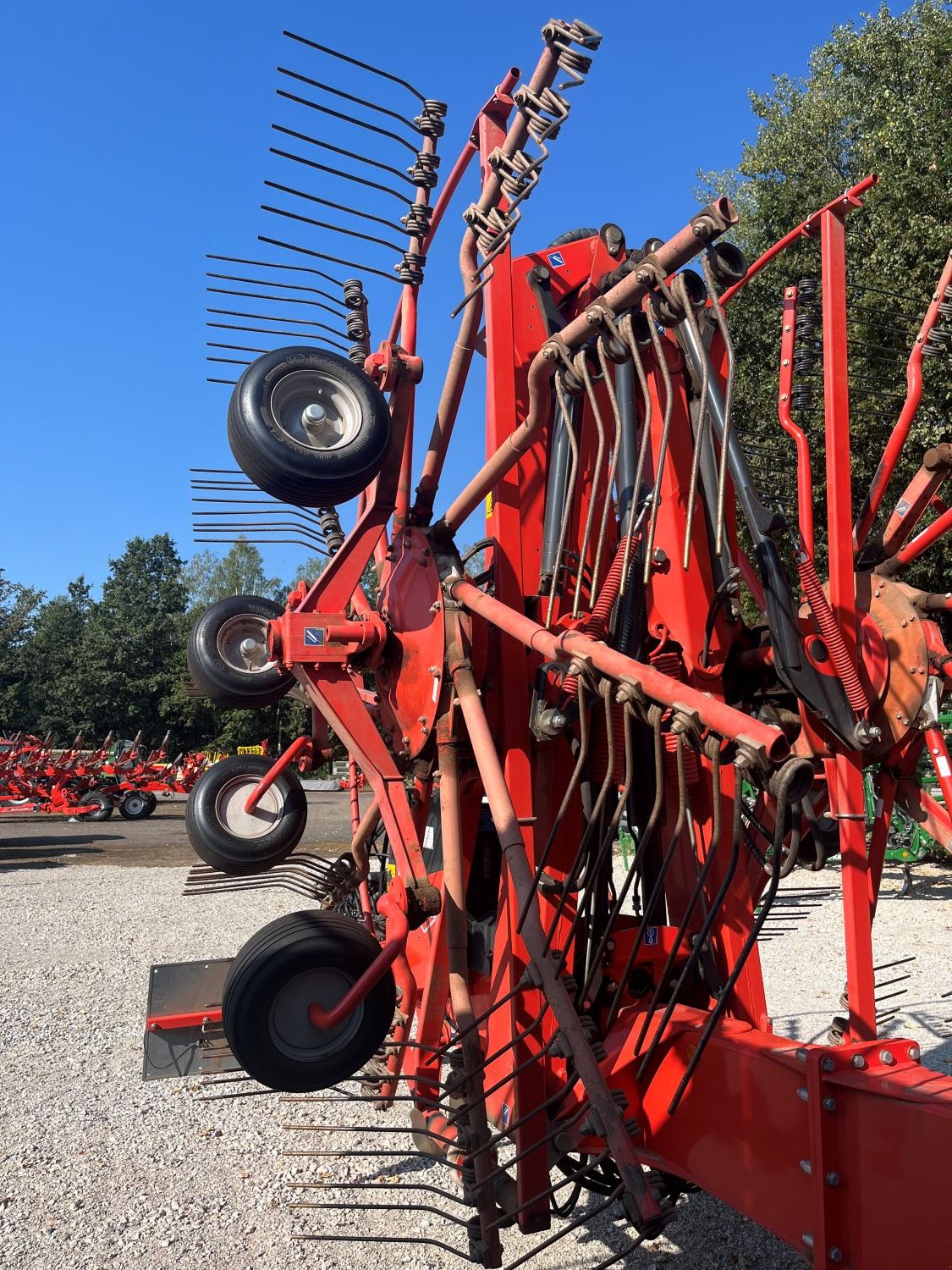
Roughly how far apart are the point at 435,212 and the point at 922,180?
9.24m

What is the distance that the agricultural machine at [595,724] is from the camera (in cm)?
218

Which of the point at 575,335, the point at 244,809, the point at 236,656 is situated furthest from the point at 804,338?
the point at 244,809

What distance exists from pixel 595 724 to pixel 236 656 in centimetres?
216

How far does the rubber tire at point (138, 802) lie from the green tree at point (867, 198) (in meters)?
18.4

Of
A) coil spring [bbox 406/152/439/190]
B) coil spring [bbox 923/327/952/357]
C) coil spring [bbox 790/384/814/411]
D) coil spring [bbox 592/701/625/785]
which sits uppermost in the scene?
coil spring [bbox 406/152/439/190]

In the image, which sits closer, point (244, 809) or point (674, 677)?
point (674, 677)

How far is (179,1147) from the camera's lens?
467 centimetres

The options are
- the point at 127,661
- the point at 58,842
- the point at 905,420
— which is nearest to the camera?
the point at 905,420

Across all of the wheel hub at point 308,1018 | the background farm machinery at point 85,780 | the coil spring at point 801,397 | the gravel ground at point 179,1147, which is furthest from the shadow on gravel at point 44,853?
the coil spring at point 801,397

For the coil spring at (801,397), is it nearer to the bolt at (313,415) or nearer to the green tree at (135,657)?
the bolt at (313,415)

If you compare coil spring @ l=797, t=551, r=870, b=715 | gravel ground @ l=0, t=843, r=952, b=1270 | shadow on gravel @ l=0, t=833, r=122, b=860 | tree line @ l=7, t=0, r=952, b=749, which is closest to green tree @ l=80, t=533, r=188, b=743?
shadow on gravel @ l=0, t=833, r=122, b=860

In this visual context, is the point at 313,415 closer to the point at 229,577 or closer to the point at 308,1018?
the point at 308,1018

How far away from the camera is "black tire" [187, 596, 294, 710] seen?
179 inches

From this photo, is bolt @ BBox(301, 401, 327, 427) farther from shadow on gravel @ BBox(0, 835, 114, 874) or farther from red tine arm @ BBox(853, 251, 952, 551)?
shadow on gravel @ BBox(0, 835, 114, 874)
